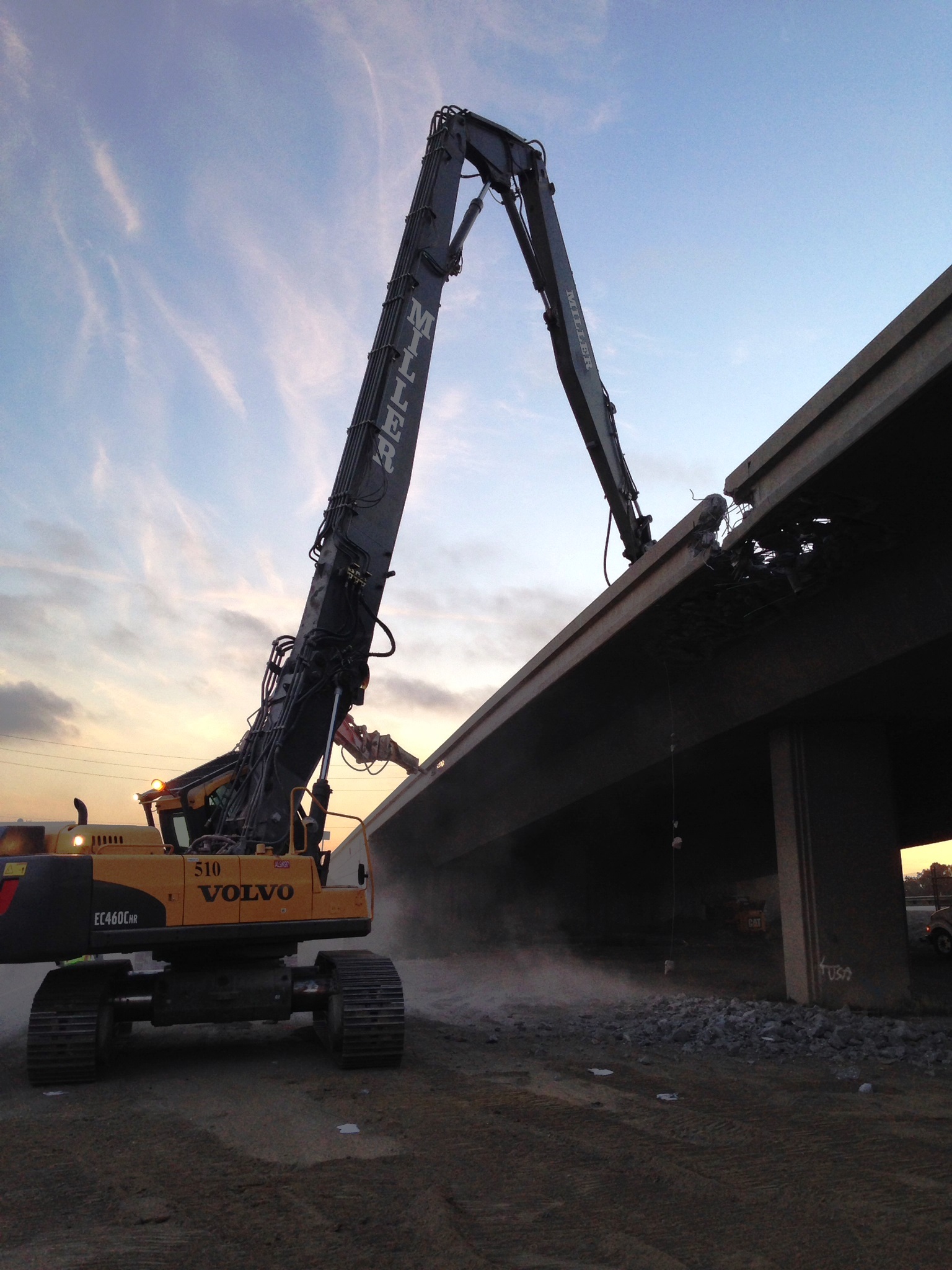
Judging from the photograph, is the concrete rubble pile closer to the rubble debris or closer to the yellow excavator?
the rubble debris

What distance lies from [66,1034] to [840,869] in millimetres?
9378

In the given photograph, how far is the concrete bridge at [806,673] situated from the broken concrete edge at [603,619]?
1.6 inches

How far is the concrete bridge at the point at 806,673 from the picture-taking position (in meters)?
8.66

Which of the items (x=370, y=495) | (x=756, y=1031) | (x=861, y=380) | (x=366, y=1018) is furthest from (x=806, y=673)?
(x=366, y=1018)

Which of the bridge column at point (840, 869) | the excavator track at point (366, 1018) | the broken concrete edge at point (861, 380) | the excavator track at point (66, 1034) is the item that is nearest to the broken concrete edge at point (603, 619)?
the broken concrete edge at point (861, 380)

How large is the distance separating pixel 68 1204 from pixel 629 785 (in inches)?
604

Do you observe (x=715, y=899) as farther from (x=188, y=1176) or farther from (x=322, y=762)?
(x=188, y=1176)

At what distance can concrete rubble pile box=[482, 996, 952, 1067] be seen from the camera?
958 centimetres

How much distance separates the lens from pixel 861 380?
325 inches

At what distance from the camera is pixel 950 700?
504 inches

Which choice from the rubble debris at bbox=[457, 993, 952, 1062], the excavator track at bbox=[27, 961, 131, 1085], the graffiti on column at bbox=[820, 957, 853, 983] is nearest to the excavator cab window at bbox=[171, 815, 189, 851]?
the excavator track at bbox=[27, 961, 131, 1085]

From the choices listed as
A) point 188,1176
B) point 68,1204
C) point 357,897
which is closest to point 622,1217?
point 188,1176

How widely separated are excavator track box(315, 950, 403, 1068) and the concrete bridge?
5641 mm

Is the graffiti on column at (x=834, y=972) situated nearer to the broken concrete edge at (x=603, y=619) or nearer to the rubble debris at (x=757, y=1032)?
the rubble debris at (x=757, y=1032)
